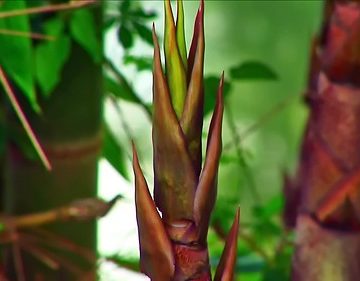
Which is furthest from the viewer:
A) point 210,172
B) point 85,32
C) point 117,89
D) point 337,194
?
point 117,89

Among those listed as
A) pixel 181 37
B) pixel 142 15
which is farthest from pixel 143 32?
pixel 181 37

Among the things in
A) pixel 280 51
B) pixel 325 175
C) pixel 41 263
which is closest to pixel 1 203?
pixel 41 263

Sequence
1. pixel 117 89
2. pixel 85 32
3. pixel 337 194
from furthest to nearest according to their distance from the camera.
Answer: pixel 117 89, pixel 85 32, pixel 337 194

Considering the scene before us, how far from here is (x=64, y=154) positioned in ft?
1.44

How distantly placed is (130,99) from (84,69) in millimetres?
61

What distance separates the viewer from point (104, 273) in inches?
16.9

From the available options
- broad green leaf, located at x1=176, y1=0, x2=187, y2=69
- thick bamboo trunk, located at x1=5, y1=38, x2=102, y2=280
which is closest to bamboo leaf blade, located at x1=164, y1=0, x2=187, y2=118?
broad green leaf, located at x1=176, y1=0, x2=187, y2=69

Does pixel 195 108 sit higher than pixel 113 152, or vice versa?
pixel 195 108

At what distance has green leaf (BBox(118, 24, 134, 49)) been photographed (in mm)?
479

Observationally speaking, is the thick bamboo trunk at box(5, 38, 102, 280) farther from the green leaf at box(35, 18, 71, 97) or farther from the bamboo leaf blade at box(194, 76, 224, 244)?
the bamboo leaf blade at box(194, 76, 224, 244)

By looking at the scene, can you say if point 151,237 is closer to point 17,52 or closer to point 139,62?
point 17,52

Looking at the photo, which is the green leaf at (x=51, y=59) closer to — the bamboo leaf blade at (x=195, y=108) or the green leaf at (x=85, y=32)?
the green leaf at (x=85, y=32)

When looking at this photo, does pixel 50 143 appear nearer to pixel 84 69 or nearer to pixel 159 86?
pixel 84 69

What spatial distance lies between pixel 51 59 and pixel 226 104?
13 centimetres
